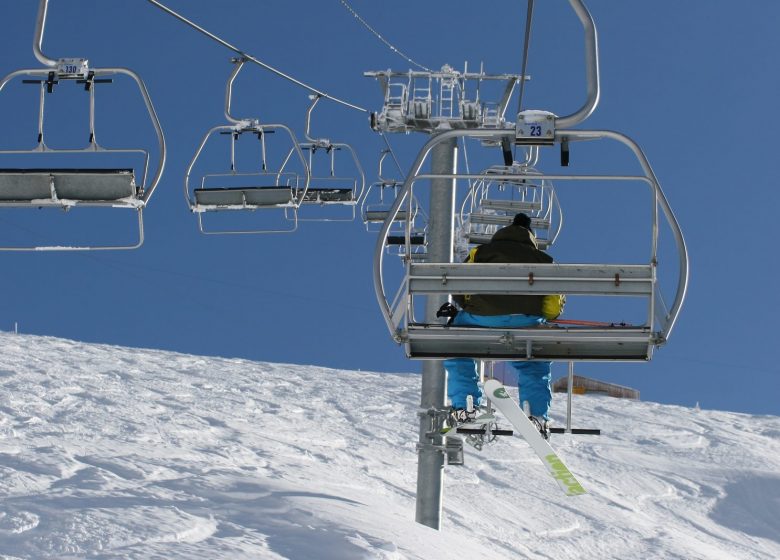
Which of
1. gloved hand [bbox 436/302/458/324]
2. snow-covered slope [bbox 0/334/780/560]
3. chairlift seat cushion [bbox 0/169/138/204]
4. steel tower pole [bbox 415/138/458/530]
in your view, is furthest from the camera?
steel tower pole [bbox 415/138/458/530]

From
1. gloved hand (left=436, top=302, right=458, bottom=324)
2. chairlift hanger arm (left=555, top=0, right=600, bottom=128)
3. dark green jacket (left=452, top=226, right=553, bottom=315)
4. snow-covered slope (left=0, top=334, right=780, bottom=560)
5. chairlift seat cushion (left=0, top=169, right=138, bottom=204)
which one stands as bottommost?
snow-covered slope (left=0, top=334, right=780, bottom=560)

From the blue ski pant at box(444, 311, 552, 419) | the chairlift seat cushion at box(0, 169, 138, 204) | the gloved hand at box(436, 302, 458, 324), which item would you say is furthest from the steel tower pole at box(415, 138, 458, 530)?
the chairlift seat cushion at box(0, 169, 138, 204)

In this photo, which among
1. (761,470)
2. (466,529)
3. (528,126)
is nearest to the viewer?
(528,126)

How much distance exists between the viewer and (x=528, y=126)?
7555 mm

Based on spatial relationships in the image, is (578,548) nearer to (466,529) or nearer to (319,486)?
(466,529)

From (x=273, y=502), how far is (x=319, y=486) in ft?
6.26

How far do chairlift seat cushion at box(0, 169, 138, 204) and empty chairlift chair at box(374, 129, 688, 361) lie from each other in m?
2.09

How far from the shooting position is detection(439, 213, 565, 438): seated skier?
8.39 meters

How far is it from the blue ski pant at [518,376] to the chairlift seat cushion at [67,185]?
7.43ft

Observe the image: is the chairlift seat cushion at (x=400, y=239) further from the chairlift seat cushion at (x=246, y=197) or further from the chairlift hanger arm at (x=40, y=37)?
the chairlift hanger arm at (x=40, y=37)

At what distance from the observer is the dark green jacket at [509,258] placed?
27.5 feet

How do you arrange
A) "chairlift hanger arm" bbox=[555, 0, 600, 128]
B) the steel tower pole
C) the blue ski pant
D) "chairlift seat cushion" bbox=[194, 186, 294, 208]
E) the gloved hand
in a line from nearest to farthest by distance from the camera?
"chairlift hanger arm" bbox=[555, 0, 600, 128]
the blue ski pant
the gloved hand
the steel tower pole
"chairlift seat cushion" bbox=[194, 186, 294, 208]

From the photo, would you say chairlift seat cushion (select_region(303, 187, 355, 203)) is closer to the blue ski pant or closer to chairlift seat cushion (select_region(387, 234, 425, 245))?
chairlift seat cushion (select_region(387, 234, 425, 245))

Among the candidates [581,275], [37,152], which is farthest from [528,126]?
[37,152]
